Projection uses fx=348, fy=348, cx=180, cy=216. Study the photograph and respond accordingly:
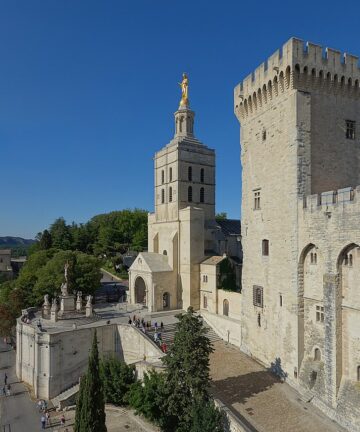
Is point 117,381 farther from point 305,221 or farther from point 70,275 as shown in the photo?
point 70,275

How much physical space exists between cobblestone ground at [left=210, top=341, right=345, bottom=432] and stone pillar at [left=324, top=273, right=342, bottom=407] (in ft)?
5.30

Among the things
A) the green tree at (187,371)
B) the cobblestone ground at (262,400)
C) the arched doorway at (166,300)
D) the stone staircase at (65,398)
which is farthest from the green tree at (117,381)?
the arched doorway at (166,300)

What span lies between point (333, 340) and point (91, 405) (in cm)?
Answer: 1320

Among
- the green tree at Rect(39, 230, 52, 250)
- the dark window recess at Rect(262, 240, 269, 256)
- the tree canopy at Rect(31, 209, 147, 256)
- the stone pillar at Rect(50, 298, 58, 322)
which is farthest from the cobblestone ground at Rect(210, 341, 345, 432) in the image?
the green tree at Rect(39, 230, 52, 250)

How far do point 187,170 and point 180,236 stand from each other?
7814 mm

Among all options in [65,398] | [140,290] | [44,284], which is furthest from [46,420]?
[140,290]

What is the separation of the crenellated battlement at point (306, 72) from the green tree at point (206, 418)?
1944 centimetres

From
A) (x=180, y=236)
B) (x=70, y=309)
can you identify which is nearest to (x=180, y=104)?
(x=180, y=236)

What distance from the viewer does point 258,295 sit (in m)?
25.7

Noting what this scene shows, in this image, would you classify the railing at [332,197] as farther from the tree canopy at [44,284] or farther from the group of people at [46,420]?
the tree canopy at [44,284]

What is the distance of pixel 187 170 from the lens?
1575 inches

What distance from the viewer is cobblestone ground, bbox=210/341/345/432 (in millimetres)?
17906

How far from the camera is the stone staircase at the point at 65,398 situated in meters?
26.0

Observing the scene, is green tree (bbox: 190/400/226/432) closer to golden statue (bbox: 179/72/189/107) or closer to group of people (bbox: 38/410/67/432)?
group of people (bbox: 38/410/67/432)
